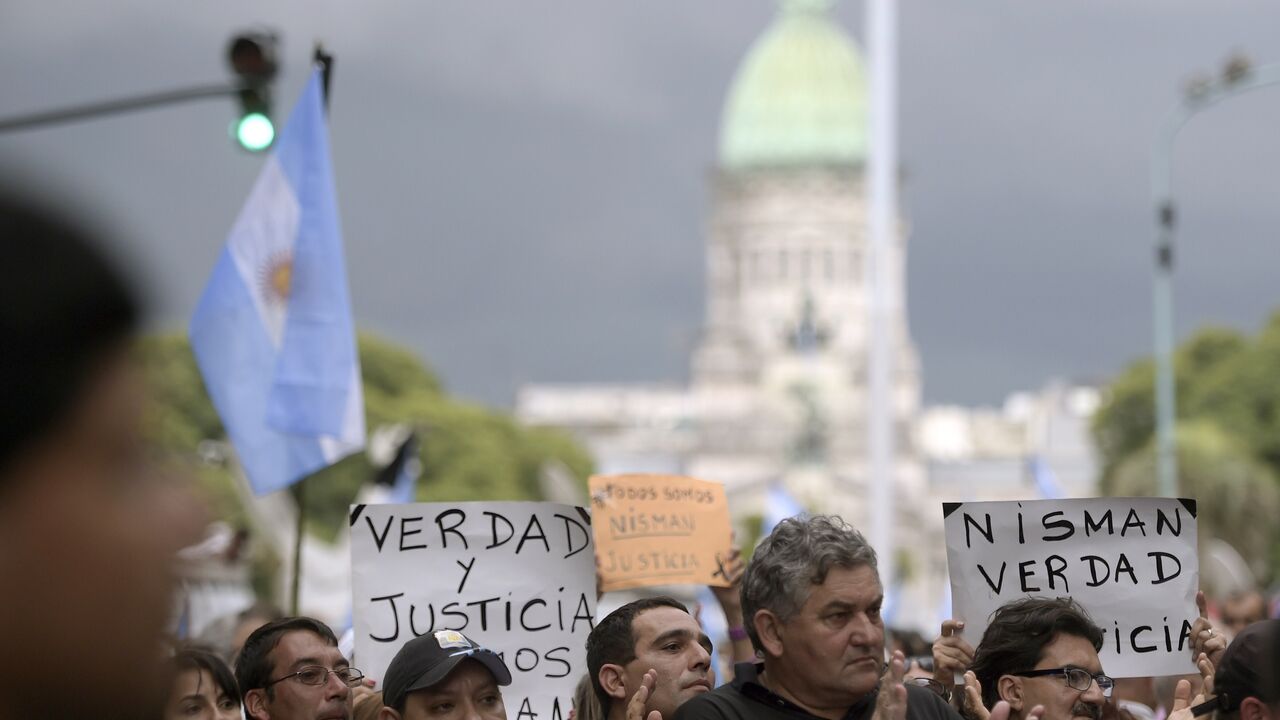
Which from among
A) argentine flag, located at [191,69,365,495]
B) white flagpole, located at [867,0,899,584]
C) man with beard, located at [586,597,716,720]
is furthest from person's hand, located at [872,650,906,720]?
white flagpole, located at [867,0,899,584]

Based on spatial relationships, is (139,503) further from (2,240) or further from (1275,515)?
(1275,515)

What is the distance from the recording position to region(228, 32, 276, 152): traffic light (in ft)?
44.3

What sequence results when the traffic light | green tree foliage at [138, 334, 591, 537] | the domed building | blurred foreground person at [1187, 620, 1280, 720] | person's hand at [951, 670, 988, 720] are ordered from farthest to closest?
the domed building < green tree foliage at [138, 334, 591, 537] < the traffic light < person's hand at [951, 670, 988, 720] < blurred foreground person at [1187, 620, 1280, 720]

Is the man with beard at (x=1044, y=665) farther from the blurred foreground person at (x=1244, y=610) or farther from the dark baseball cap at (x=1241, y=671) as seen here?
the blurred foreground person at (x=1244, y=610)

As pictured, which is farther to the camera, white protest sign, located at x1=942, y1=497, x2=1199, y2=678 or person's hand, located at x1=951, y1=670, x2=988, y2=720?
white protest sign, located at x1=942, y1=497, x2=1199, y2=678

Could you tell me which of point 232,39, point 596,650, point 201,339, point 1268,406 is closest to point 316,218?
point 201,339

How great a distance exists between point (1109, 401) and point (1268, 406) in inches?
424

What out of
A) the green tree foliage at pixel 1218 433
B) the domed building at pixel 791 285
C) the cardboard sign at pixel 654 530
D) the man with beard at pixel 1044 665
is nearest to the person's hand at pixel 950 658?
the man with beard at pixel 1044 665

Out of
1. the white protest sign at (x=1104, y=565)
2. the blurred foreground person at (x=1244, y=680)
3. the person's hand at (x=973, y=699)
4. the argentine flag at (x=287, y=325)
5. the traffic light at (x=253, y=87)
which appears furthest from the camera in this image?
the traffic light at (x=253, y=87)

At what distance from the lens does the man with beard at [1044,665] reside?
485 centimetres

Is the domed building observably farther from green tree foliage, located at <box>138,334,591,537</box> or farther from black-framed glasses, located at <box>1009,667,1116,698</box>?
black-framed glasses, located at <box>1009,667,1116,698</box>

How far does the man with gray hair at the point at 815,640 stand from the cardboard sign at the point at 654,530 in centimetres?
258

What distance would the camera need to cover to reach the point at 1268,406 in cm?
7031

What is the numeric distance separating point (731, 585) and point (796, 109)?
490 ft
